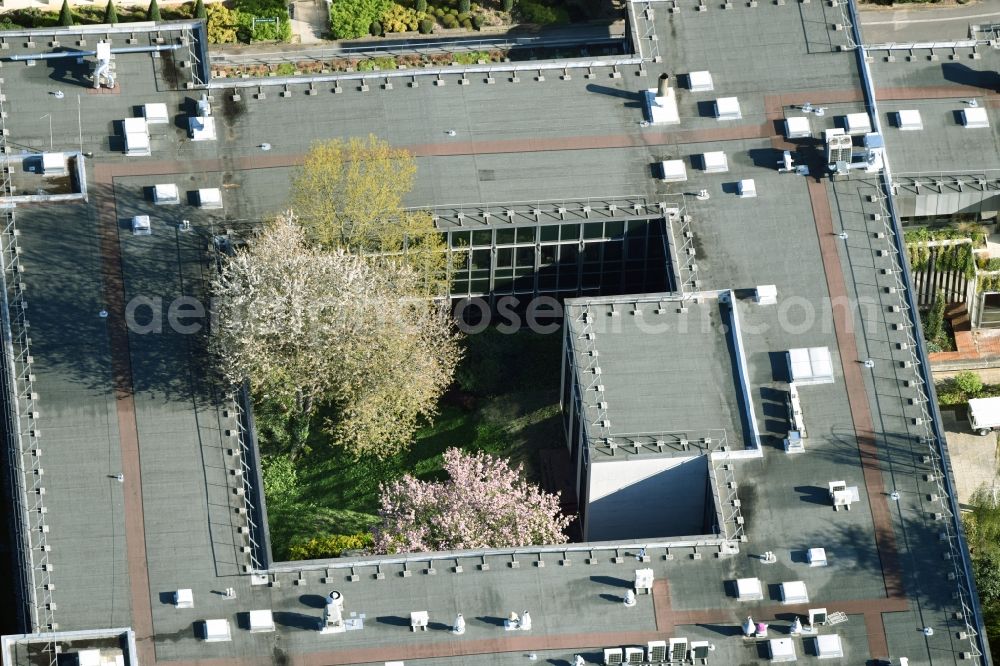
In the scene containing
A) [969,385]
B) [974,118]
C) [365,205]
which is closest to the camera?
[365,205]

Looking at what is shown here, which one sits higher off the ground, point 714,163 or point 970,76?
point 970,76

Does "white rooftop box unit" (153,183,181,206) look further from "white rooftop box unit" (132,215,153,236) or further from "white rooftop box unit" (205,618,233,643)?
"white rooftop box unit" (205,618,233,643)

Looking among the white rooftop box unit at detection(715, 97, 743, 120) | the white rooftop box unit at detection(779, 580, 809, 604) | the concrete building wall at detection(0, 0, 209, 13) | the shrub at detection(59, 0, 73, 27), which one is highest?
the concrete building wall at detection(0, 0, 209, 13)

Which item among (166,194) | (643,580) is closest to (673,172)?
(643,580)

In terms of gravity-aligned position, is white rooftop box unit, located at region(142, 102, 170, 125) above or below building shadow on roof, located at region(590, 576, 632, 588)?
above

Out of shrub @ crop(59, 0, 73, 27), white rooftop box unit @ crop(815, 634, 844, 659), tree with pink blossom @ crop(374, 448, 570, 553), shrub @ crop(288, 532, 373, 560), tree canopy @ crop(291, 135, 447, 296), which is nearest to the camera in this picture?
white rooftop box unit @ crop(815, 634, 844, 659)

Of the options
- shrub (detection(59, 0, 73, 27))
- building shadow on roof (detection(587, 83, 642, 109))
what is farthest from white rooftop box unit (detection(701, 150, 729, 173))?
shrub (detection(59, 0, 73, 27))

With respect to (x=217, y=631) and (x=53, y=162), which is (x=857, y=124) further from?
(x=217, y=631)

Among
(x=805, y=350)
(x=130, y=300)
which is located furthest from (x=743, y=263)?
(x=130, y=300)
